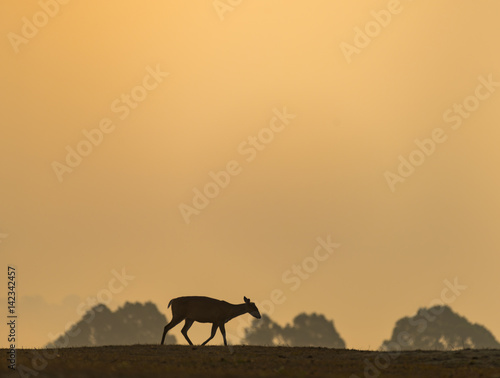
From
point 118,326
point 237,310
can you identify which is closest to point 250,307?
point 237,310

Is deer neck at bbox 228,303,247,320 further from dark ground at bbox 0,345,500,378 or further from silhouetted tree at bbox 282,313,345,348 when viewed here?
silhouetted tree at bbox 282,313,345,348

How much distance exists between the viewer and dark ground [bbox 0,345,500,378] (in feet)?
108

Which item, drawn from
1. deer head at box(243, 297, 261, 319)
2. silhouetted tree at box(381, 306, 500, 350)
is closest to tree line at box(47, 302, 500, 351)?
silhouetted tree at box(381, 306, 500, 350)

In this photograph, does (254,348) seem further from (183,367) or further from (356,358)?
(183,367)

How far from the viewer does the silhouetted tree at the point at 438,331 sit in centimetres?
13162

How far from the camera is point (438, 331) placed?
13400cm

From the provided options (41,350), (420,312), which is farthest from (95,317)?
(41,350)

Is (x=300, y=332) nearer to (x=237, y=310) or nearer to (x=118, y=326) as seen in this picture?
(x=118, y=326)

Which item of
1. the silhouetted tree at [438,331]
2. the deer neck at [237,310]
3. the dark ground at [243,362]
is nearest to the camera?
the dark ground at [243,362]

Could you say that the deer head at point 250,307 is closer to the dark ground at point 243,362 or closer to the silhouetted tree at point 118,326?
the dark ground at point 243,362

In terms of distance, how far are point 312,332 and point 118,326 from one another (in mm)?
23922

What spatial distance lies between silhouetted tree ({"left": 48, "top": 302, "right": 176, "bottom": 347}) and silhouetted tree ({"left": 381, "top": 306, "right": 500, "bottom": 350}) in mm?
27657

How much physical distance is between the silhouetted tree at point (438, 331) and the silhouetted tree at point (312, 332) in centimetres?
700

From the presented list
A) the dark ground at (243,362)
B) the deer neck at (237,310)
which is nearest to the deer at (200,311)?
the deer neck at (237,310)
